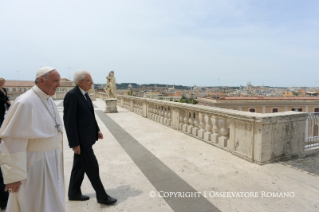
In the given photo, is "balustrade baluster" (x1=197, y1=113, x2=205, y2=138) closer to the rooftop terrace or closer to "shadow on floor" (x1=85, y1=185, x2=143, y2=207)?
the rooftop terrace

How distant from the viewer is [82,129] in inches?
111

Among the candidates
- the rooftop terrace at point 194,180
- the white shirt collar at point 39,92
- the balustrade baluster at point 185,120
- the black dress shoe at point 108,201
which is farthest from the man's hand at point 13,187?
the balustrade baluster at point 185,120

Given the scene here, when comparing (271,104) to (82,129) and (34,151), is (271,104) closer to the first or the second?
(82,129)

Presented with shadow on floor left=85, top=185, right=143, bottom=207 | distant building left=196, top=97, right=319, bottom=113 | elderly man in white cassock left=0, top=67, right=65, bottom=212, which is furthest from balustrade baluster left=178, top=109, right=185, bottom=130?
distant building left=196, top=97, right=319, bottom=113

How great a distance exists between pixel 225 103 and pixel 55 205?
52387mm

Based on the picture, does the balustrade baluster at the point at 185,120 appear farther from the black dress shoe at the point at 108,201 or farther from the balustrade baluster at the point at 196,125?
the black dress shoe at the point at 108,201

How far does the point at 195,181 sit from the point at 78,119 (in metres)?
2.17

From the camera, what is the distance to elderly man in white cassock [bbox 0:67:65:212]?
1747mm

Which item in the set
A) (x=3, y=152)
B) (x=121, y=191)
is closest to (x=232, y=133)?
(x=121, y=191)

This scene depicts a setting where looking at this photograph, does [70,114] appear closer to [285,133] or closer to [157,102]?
[285,133]

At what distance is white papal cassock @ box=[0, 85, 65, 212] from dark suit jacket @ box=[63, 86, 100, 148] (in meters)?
0.55

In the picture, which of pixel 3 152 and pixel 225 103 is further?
pixel 225 103

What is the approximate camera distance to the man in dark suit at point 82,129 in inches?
106

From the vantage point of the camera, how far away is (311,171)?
3826 mm
